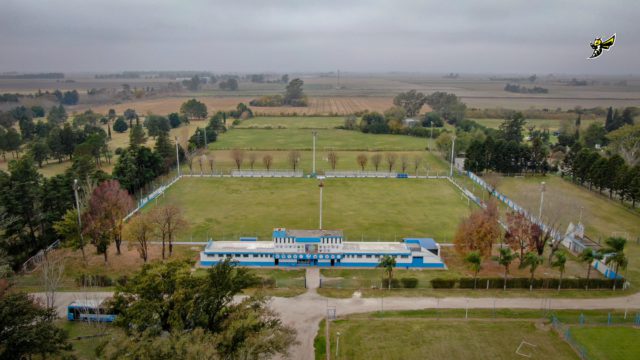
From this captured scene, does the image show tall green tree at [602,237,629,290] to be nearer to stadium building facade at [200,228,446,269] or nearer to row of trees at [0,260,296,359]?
stadium building facade at [200,228,446,269]

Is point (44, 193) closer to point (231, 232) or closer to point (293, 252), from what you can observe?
point (231, 232)

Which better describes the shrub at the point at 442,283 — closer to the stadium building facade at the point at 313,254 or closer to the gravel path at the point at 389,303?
the gravel path at the point at 389,303

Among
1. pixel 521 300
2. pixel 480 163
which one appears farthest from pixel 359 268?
pixel 480 163

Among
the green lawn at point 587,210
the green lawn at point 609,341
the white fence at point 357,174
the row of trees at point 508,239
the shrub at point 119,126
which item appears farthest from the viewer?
the shrub at point 119,126

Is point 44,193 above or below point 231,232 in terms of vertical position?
above

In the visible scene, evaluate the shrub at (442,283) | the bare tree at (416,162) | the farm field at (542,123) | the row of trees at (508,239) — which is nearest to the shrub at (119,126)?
the bare tree at (416,162)

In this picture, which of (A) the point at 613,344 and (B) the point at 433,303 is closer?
(A) the point at 613,344
